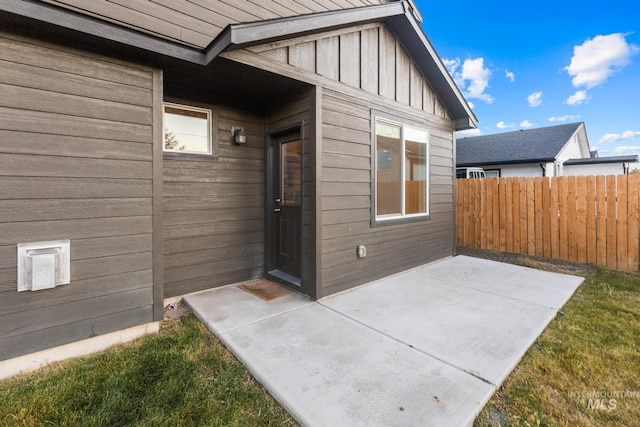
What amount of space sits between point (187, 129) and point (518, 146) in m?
14.3

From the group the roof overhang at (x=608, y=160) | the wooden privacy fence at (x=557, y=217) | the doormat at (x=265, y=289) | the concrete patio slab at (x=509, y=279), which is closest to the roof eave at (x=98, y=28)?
the doormat at (x=265, y=289)

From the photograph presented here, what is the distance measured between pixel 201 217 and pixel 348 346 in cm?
234

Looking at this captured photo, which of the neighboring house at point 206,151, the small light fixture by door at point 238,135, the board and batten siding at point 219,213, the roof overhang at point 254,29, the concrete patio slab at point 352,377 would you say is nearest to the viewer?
the concrete patio slab at point 352,377

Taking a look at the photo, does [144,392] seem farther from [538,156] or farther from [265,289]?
[538,156]

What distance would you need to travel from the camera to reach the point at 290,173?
394 cm

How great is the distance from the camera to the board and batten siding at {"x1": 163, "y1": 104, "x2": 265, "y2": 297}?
3.36 metres

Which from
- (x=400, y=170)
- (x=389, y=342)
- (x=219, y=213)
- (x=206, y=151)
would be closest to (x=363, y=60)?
(x=400, y=170)

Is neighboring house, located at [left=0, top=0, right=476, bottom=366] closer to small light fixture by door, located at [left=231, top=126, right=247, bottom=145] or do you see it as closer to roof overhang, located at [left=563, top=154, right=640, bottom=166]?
small light fixture by door, located at [left=231, top=126, right=247, bottom=145]

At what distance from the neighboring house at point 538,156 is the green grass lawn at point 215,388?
35.9 ft

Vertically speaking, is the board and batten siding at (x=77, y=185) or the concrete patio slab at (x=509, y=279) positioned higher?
the board and batten siding at (x=77, y=185)

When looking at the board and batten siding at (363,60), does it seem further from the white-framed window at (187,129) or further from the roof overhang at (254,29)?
the white-framed window at (187,129)

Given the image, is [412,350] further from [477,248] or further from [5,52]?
[477,248]

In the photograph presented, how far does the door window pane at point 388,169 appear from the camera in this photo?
416 cm

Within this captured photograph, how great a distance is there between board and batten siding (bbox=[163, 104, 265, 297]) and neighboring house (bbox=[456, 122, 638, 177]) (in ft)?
38.9
